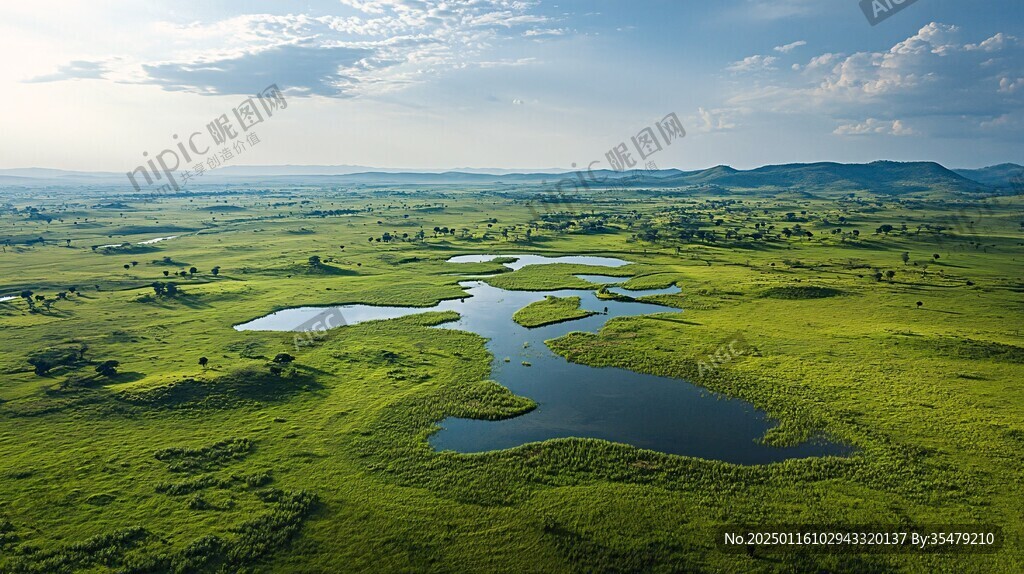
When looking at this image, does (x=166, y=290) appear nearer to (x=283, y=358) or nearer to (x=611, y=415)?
(x=283, y=358)

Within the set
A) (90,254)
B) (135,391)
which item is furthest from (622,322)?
(90,254)

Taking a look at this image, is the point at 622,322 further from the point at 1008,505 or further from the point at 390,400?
the point at 1008,505

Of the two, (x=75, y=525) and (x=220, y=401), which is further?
(x=220, y=401)

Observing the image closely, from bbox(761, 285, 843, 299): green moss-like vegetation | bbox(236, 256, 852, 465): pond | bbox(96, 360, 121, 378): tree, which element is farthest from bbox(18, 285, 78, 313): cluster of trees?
bbox(761, 285, 843, 299): green moss-like vegetation

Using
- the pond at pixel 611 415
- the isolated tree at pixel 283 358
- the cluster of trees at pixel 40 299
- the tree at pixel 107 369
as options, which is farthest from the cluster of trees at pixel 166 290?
the pond at pixel 611 415

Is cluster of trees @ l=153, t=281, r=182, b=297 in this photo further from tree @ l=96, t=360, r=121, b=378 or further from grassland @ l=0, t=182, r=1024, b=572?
tree @ l=96, t=360, r=121, b=378

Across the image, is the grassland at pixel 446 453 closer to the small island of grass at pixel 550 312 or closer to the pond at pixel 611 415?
the pond at pixel 611 415
